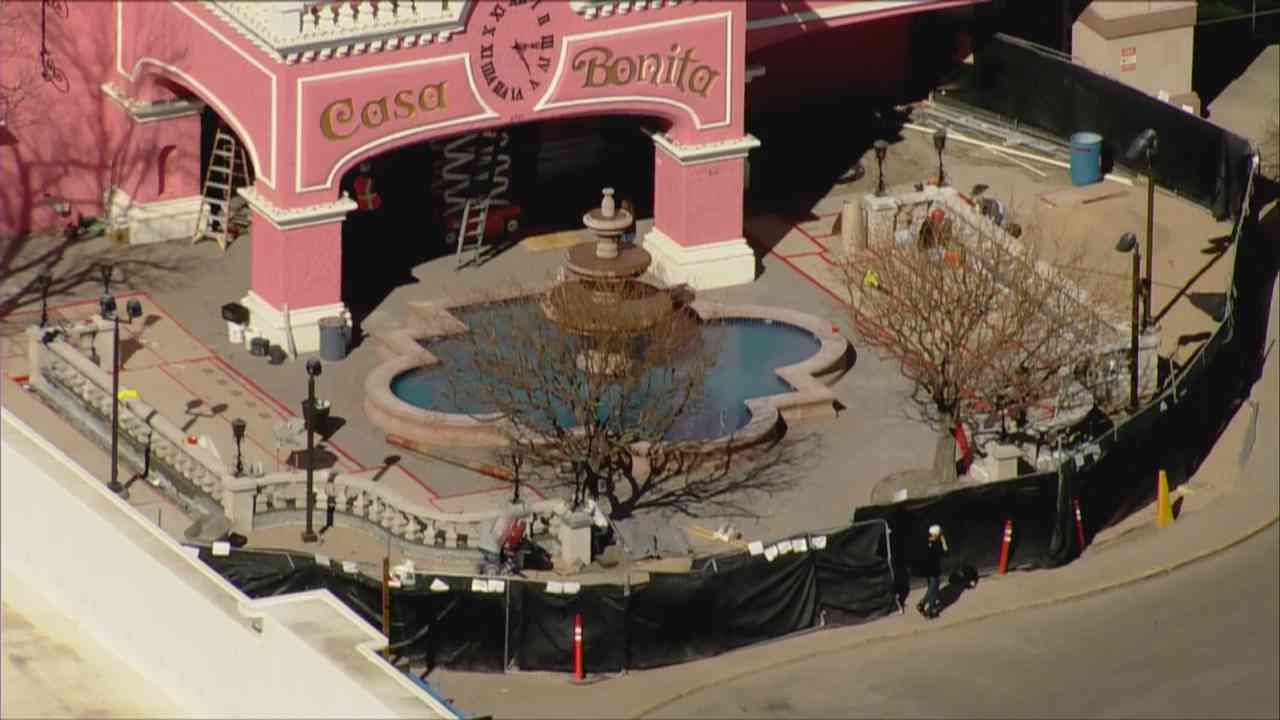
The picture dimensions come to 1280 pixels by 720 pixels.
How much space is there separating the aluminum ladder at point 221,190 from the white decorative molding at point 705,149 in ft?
30.4

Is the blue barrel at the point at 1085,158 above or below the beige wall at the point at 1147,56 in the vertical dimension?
below

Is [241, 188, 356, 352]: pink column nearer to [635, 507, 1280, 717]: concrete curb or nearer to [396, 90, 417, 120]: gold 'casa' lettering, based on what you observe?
[396, 90, 417, 120]: gold 'casa' lettering

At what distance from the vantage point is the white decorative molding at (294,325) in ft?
209

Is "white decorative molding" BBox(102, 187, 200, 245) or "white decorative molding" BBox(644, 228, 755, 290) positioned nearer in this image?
"white decorative molding" BBox(644, 228, 755, 290)

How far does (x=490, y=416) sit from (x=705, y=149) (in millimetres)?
10801

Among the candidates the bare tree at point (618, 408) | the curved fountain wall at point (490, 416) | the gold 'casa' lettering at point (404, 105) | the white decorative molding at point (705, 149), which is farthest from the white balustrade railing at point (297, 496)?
the white decorative molding at point (705, 149)

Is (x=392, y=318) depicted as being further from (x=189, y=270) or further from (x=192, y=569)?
Result: (x=192, y=569)

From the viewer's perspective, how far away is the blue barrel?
72.7 meters

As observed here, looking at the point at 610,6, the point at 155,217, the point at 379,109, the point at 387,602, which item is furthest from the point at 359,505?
the point at 155,217

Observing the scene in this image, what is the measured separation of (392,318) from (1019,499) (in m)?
15.8

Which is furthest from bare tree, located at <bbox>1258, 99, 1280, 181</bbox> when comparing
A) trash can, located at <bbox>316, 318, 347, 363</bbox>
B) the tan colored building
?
trash can, located at <bbox>316, 318, 347, 363</bbox>

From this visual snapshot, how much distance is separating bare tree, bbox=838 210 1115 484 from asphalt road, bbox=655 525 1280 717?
14.1 feet

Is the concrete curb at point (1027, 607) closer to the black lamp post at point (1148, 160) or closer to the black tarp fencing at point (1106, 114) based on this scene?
the black lamp post at point (1148, 160)

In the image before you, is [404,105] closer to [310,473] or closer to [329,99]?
[329,99]
